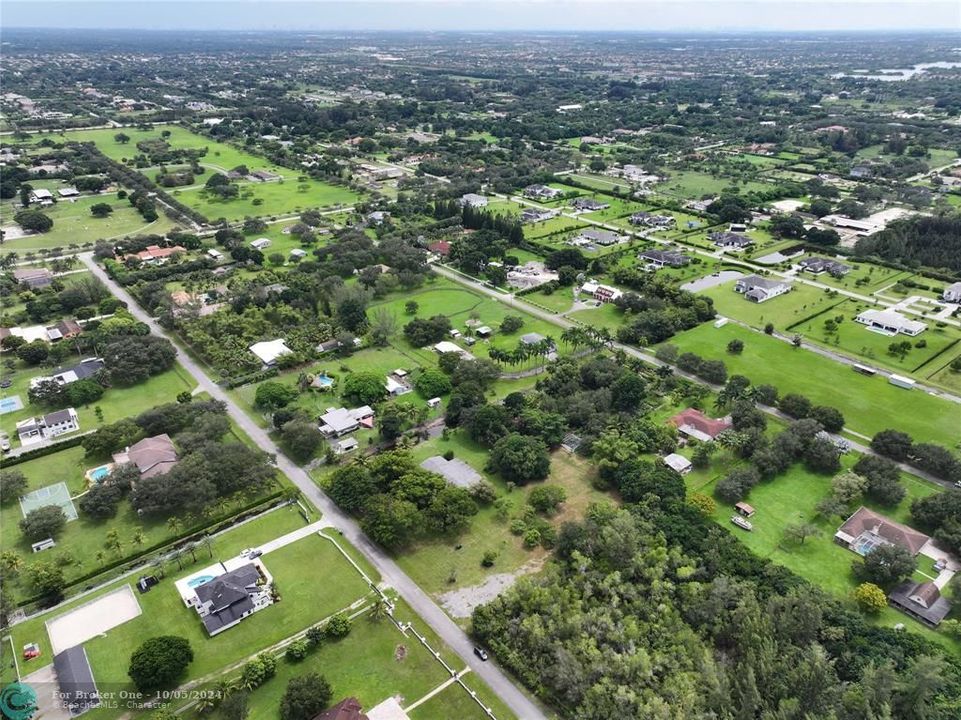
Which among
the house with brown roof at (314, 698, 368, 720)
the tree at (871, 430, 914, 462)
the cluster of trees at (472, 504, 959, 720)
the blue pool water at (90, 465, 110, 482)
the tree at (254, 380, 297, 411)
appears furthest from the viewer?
the tree at (254, 380, 297, 411)

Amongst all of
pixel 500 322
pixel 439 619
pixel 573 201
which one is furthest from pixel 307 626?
pixel 573 201

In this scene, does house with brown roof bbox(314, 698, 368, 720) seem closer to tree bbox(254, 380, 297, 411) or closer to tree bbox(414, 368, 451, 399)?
tree bbox(254, 380, 297, 411)

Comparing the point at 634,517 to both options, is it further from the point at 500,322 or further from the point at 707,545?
the point at 500,322

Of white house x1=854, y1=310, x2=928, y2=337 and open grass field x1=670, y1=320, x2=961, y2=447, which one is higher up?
white house x1=854, y1=310, x2=928, y2=337

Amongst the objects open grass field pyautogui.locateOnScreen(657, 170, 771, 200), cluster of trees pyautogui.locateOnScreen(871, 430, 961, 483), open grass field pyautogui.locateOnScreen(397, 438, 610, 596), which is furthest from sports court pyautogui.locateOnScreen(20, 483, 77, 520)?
open grass field pyautogui.locateOnScreen(657, 170, 771, 200)

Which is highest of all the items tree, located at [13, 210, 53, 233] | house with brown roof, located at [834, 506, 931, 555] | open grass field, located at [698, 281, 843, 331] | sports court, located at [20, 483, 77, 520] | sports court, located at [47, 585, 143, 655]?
tree, located at [13, 210, 53, 233]

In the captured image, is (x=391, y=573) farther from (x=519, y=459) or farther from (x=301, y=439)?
(x=301, y=439)

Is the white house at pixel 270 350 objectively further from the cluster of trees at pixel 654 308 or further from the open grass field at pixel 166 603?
the cluster of trees at pixel 654 308
